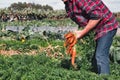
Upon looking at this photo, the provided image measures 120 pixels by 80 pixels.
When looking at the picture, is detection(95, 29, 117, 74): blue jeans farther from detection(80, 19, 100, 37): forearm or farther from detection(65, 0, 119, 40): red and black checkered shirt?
detection(80, 19, 100, 37): forearm

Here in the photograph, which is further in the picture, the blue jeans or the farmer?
the blue jeans

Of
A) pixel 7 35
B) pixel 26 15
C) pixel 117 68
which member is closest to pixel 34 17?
pixel 26 15

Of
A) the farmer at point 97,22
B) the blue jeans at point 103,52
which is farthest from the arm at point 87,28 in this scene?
the blue jeans at point 103,52

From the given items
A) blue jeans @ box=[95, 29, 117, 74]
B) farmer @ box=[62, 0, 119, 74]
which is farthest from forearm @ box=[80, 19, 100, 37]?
blue jeans @ box=[95, 29, 117, 74]

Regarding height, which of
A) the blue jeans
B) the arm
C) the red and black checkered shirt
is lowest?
the blue jeans

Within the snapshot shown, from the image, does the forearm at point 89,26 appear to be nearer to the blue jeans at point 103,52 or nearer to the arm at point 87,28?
the arm at point 87,28

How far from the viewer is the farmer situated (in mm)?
6305

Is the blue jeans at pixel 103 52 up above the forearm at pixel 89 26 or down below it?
below

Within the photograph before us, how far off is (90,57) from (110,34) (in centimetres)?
72

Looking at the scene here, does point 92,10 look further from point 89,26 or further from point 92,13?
point 89,26

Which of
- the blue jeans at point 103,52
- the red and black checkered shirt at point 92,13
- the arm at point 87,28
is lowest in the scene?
the blue jeans at point 103,52

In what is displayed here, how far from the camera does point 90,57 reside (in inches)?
279

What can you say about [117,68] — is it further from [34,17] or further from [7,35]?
[34,17]

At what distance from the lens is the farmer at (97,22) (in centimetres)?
630
